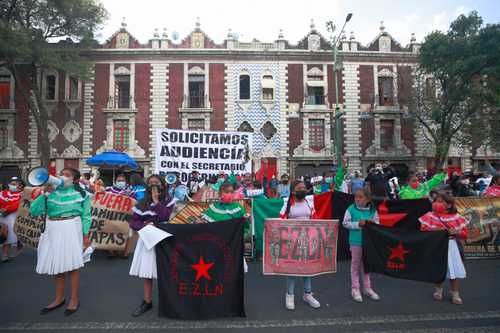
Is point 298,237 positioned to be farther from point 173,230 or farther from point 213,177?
point 213,177

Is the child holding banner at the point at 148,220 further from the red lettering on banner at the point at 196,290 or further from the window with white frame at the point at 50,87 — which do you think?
the window with white frame at the point at 50,87

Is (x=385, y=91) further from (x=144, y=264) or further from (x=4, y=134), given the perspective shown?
(x=4, y=134)

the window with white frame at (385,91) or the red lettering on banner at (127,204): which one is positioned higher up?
the window with white frame at (385,91)

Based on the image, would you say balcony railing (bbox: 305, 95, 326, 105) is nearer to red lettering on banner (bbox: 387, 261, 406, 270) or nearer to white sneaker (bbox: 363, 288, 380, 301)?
red lettering on banner (bbox: 387, 261, 406, 270)

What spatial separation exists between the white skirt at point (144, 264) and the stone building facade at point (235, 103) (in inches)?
802

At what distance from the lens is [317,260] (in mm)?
4758

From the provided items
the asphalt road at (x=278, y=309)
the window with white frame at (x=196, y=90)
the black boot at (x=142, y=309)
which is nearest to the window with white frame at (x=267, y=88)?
the window with white frame at (x=196, y=90)

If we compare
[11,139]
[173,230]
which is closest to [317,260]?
[173,230]

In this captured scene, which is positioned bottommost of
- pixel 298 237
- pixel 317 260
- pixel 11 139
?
pixel 317 260

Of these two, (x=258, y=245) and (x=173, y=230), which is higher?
(x=173, y=230)

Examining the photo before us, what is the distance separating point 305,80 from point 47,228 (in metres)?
23.7

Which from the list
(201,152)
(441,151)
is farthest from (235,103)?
(201,152)

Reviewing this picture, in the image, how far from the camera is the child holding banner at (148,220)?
4.23m

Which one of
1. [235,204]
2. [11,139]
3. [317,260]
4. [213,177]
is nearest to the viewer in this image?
[317,260]
